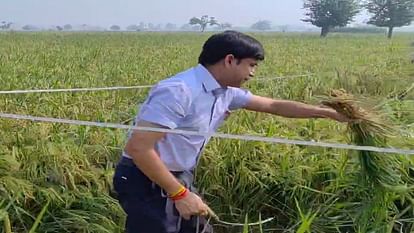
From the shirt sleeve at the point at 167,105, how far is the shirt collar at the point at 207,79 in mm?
84

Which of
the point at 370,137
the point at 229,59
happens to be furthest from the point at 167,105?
the point at 370,137

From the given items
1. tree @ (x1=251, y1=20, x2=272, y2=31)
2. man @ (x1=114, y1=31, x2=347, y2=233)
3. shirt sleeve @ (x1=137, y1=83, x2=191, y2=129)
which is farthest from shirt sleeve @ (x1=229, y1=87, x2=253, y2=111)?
tree @ (x1=251, y1=20, x2=272, y2=31)

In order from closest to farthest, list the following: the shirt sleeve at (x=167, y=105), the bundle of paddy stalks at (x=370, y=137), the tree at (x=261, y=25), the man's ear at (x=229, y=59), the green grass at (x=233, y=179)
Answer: the shirt sleeve at (x=167, y=105)
the man's ear at (x=229, y=59)
the bundle of paddy stalks at (x=370, y=137)
the green grass at (x=233, y=179)
the tree at (x=261, y=25)

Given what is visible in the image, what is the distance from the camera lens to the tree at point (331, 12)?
65875 mm

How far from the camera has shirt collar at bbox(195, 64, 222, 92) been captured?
217 centimetres

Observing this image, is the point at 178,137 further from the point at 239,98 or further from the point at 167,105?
the point at 239,98

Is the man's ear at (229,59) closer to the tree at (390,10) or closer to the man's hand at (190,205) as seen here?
the man's hand at (190,205)

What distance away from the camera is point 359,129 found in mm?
2480

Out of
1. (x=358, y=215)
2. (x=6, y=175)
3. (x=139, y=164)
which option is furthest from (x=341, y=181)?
(x=6, y=175)

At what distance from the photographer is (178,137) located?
220 cm

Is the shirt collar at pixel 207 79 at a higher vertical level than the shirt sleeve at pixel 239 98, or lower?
higher

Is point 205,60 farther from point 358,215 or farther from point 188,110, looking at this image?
point 358,215

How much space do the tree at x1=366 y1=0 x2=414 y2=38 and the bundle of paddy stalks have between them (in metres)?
65.5

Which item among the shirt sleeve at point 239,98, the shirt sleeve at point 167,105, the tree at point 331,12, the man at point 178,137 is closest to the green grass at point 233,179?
the shirt sleeve at point 239,98
